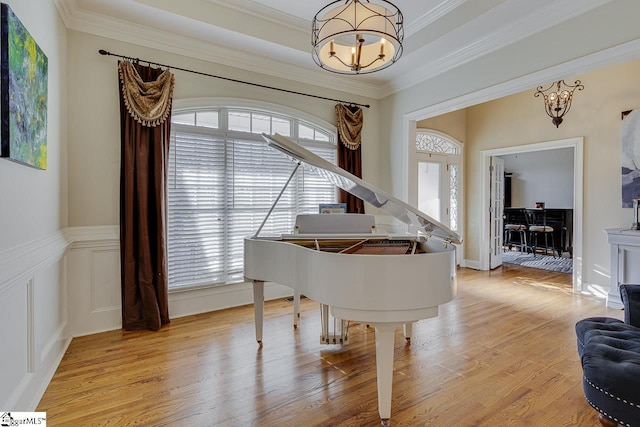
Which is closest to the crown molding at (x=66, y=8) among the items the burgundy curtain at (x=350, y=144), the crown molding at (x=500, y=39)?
the burgundy curtain at (x=350, y=144)

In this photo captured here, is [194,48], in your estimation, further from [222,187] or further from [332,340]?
[332,340]

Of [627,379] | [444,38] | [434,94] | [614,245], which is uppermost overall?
[444,38]

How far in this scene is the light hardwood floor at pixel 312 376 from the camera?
1905 millimetres

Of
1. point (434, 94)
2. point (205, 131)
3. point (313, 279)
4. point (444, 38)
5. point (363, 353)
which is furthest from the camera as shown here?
point (434, 94)

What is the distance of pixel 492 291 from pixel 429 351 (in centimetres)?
233

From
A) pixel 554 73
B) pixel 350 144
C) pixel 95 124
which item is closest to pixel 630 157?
pixel 554 73

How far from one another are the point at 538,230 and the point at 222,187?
7215 millimetres

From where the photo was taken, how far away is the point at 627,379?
149 cm

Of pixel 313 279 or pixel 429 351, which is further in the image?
pixel 429 351

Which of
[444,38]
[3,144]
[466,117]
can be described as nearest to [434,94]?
[444,38]

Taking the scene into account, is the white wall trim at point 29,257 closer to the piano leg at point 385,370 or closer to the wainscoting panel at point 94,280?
the wainscoting panel at point 94,280

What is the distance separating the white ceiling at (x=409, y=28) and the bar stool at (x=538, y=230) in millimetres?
5488

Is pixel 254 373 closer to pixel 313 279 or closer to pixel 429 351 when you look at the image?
pixel 313 279

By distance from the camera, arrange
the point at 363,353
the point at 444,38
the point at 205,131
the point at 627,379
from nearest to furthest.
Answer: the point at 627,379
the point at 363,353
the point at 444,38
the point at 205,131
